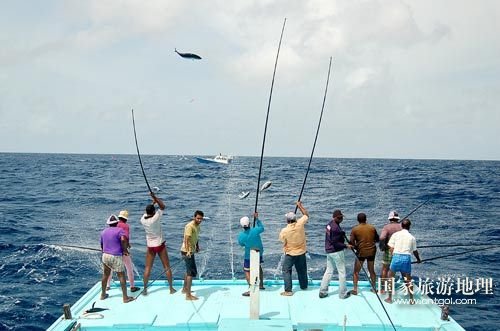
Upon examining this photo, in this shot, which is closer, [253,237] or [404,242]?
[404,242]

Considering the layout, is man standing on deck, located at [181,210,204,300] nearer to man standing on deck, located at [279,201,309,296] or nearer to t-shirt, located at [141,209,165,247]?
t-shirt, located at [141,209,165,247]

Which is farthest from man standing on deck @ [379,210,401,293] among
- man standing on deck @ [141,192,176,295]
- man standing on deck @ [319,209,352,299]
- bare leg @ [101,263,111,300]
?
bare leg @ [101,263,111,300]

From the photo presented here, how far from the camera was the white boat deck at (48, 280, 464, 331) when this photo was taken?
7.26 metres

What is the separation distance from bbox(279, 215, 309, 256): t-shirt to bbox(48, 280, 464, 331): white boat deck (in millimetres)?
892

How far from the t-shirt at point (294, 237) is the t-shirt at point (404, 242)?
65.1 inches

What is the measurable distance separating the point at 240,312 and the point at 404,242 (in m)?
3.12

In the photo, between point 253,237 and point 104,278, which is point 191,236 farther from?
point 104,278

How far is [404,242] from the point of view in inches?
319

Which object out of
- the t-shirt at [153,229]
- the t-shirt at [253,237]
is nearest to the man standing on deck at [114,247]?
the t-shirt at [153,229]

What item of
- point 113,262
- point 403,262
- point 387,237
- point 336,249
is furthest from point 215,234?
point 403,262

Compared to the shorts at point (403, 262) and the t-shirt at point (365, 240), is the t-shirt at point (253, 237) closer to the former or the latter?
the t-shirt at point (365, 240)

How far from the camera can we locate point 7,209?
26609 millimetres

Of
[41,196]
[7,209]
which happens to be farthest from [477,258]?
[41,196]

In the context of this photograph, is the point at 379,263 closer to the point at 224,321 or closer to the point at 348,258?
the point at 348,258
